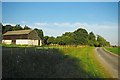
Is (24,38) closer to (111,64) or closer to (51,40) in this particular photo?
(51,40)

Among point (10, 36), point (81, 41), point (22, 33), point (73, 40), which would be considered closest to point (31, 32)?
point (22, 33)

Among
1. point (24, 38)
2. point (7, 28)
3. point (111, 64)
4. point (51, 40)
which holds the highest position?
point (7, 28)

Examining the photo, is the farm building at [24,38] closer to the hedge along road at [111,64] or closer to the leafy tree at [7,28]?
the leafy tree at [7,28]

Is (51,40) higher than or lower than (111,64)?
higher

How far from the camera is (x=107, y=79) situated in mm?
10445

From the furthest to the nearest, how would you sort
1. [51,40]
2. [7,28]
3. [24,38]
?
[7,28] → [51,40] → [24,38]

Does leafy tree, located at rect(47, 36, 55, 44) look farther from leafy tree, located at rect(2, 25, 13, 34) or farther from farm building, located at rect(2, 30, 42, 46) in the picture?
leafy tree, located at rect(2, 25, 13, 34)

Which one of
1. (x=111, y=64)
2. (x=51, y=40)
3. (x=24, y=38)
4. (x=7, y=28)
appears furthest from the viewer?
(x=7, y=28)

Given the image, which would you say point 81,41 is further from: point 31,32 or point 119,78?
point 119,78

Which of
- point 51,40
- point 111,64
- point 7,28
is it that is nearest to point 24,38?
point 51,40

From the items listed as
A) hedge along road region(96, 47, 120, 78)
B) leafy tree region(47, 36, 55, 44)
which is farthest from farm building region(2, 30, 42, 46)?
hedge along road region(96, 47, 120, 78)

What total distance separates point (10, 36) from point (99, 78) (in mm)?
80837

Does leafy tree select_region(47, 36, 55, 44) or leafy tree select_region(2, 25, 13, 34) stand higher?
leafy tree select_region(2, 25, 13, 34)

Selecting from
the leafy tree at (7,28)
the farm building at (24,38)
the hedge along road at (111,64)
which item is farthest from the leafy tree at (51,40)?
the hedge along road at (111,64)
